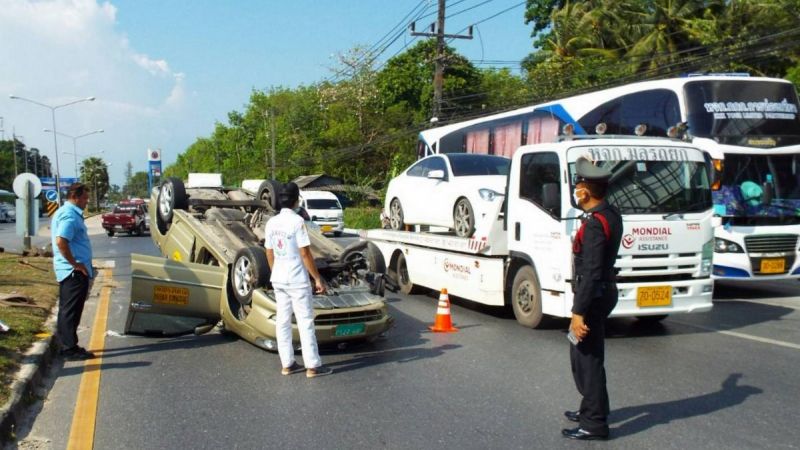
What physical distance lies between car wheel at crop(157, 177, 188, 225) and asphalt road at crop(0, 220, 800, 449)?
6.16 ft

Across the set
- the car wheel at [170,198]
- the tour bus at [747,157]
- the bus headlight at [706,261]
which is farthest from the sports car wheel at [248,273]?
the tour bus at [747,157]

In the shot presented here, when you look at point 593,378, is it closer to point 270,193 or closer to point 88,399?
point 88,399

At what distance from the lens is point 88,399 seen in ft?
19.4

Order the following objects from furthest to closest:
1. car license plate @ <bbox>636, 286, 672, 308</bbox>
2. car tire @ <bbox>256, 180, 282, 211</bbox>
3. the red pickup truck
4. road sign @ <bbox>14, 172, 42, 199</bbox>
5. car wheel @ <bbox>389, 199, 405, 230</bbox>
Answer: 1. the red pickup truck
2. road sign @ <bbox>14, 172, 42, 199</bbox>
3. car wheel @ <bbox>389, 199, 405, 230</bbox>
4. car tire @ <bbox>256, 180, 282, 211</bbox>
5. car license plate @ <bbox>636, 286, 672, 308</bbox>

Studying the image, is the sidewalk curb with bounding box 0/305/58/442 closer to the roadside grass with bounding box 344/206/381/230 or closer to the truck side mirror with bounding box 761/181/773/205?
the truck side mirror with bounding box 761/181/773/205

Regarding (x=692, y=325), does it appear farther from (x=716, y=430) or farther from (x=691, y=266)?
(x=716, y=430)

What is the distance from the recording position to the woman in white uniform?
642 centimetres

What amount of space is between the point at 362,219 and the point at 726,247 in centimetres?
2955

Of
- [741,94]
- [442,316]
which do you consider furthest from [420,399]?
[741,94]

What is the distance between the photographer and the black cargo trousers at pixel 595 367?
480 cm

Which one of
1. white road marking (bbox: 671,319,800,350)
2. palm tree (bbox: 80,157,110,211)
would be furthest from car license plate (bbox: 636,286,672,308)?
palm tree (bbox: 80,157,110,211)

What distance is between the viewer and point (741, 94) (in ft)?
39.8

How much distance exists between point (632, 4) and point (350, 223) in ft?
67.1

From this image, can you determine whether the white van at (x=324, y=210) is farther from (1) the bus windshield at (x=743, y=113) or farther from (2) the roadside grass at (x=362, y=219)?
(1) the bus windshield at (x=743, y=113)
